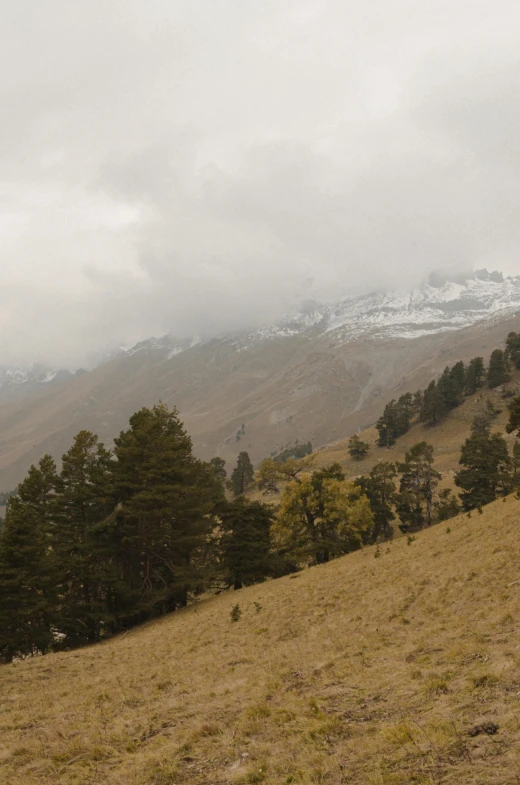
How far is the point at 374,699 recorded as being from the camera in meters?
9.74

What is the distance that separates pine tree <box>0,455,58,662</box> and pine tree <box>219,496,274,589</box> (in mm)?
14238

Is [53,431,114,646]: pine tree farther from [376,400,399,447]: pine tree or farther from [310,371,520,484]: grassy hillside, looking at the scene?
[376,400,399,447]: pine tree

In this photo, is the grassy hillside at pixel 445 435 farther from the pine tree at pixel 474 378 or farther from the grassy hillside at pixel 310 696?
the grassy hillside at pixel 310 696

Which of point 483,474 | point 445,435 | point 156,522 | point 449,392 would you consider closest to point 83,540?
point 156,522

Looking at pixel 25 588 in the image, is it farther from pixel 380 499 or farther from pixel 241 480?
pixel 241 480

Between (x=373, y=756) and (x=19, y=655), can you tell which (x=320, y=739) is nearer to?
(x=373, y=756)

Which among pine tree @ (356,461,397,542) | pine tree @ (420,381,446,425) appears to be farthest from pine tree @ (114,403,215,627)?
pine tree @ (420,381,446,425)

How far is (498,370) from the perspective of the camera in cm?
12188

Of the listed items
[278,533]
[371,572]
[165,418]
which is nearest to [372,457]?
[278,533]

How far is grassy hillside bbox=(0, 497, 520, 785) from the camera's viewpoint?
24.3 ft

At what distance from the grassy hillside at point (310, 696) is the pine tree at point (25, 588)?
9.58m

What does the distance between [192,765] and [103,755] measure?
2.46 m

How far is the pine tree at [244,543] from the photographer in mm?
40406

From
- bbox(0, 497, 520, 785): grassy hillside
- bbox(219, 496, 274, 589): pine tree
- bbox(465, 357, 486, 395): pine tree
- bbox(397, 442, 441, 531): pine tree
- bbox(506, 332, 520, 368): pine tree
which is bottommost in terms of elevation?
bbox(397, 442, 441, 531): pine tree
